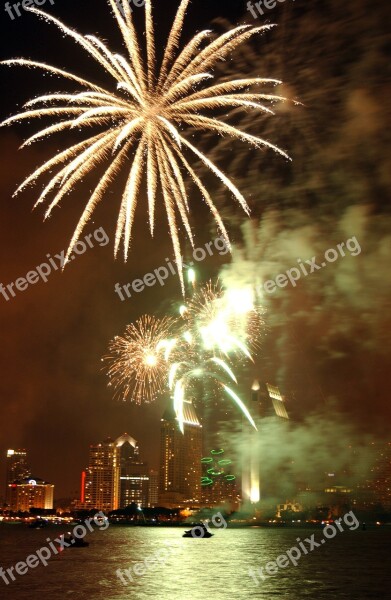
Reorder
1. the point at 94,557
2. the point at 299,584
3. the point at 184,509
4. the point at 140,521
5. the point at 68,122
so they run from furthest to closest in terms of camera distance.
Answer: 1. the point at 140,521
2. the point at 184,509
3. the point at 94,557
4. the point at 299,584
5. the point at 68,122

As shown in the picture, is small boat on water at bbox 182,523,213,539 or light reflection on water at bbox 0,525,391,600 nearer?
light reflection on water at bbox 0,525,391,600

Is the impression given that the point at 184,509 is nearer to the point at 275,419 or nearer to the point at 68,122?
the point at 275,419

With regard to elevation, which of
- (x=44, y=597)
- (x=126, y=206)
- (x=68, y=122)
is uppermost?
(x=68, y=122)

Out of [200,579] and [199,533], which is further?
[199,533]

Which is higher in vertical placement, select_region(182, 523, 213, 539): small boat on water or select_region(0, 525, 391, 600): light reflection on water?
select_region(182, 523, 213, 539): small boat on water

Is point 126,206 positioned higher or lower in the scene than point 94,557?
higher

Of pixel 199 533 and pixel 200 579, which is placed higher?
pixel 199 533

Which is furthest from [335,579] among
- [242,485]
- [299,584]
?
[242,485]

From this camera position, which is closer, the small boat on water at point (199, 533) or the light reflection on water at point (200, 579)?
the light reflection on water at point (200, 579)

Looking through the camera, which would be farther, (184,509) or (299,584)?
(184,509)

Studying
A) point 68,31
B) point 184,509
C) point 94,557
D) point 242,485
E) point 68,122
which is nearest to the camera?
point 68,31

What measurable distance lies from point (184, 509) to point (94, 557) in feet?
346

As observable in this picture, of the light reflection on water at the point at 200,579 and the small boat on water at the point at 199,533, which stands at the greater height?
the small boat on water at the point at 199,533

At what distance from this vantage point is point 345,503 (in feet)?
544
